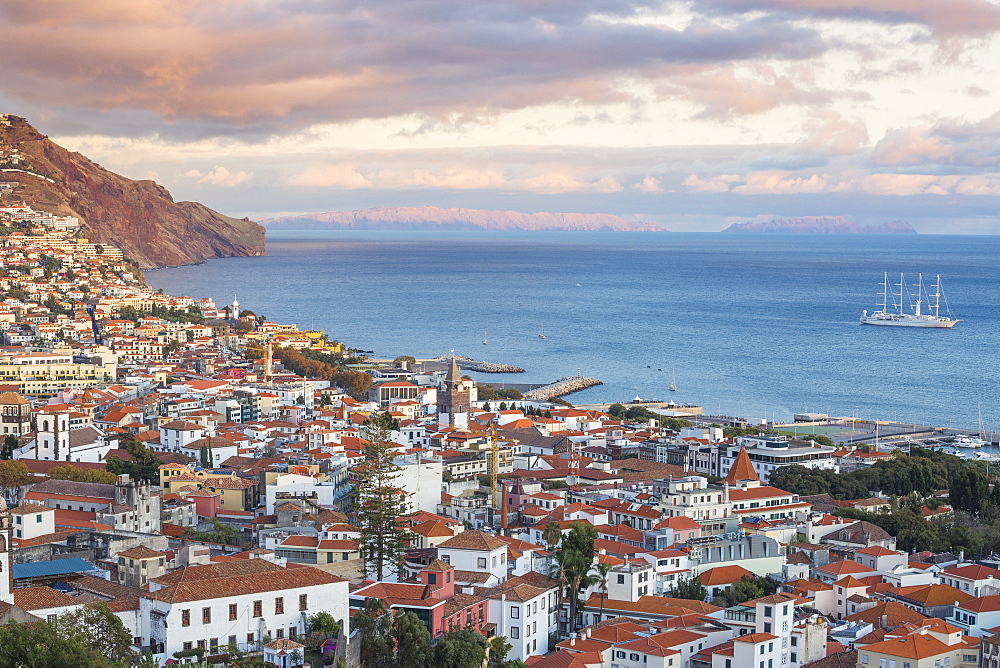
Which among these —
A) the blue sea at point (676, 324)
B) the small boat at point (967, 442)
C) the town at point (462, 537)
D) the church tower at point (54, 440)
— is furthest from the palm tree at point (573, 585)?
the blue sea at point (676, 324)

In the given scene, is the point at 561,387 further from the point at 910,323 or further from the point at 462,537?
the point at 910,323

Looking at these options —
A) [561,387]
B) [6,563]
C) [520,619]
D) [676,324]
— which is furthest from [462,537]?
[676,324]

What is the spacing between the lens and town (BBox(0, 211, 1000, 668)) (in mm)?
16234

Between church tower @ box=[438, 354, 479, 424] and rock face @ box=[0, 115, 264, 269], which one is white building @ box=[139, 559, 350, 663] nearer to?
church tower @ box=[438, 354, 479, 424]

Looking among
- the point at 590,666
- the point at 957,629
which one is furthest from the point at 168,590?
the point at 957,629

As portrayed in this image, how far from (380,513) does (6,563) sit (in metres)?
6.70

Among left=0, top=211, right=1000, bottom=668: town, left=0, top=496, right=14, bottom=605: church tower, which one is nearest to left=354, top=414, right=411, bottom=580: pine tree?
left=0, top=211, right=1000, bottom=668: town

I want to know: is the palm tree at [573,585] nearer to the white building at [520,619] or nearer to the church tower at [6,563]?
the white building at [520,619]

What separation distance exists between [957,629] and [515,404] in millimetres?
23956

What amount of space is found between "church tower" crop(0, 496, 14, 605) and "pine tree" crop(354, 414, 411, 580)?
5801mm

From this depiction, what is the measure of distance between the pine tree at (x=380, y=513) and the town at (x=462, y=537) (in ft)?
0.18

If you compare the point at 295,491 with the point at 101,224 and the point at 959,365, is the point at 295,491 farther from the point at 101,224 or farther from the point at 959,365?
the point at 101,224

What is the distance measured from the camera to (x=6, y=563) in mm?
15625

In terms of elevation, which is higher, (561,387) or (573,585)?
(573,585)
